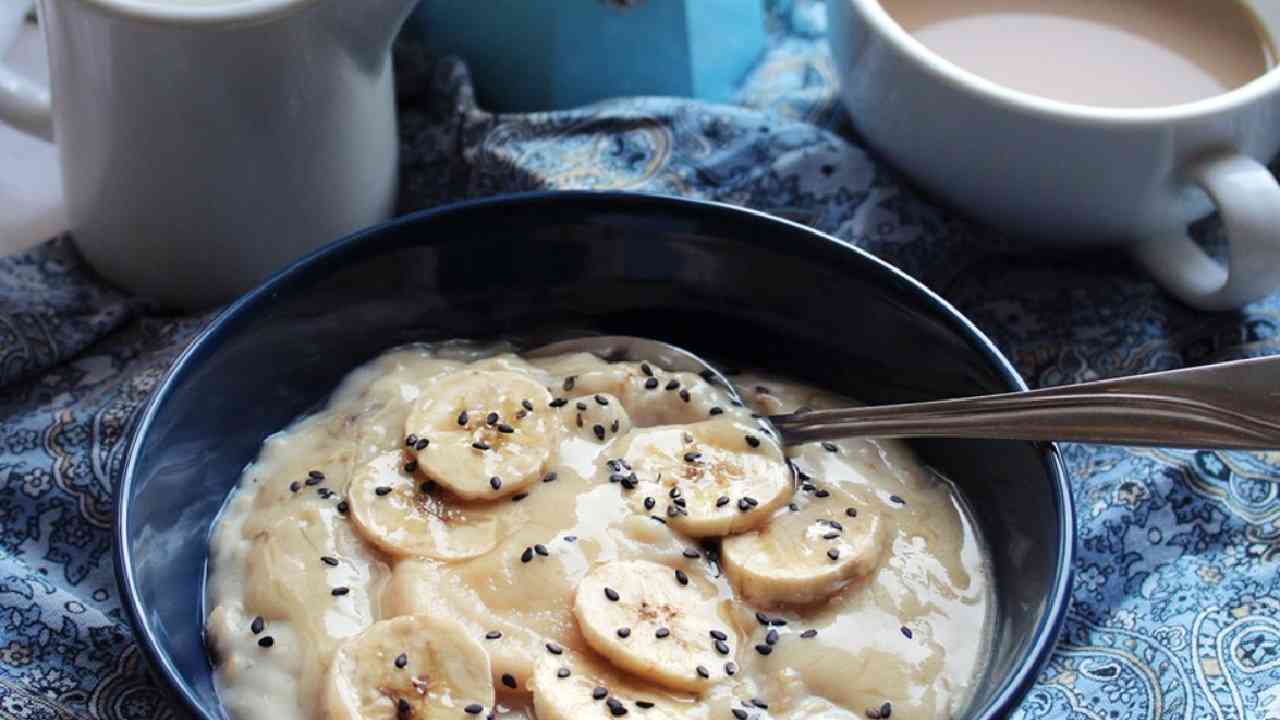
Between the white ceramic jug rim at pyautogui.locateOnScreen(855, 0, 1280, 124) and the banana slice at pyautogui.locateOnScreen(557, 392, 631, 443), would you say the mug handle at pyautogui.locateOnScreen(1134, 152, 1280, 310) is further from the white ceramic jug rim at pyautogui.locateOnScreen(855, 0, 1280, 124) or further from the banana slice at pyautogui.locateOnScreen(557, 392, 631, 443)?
the banana slice at pyautogui.locateOnScreen(557, 392, 631, 443)

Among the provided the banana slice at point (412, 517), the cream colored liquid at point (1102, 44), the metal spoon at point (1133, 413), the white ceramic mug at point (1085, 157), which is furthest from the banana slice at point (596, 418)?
the cream colored liquid at point (1102, 44)

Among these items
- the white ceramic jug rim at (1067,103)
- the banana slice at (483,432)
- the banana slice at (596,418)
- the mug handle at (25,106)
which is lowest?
the banana slice at (596,418)

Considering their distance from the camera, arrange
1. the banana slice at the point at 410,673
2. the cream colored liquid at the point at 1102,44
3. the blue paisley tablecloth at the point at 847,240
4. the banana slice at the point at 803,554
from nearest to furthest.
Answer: the banana slice at the point at 410,673 → the banana slice at the point at 803,554 → the blue paisley tablecloth at the point at 847,240 → the cream colored liquid at the point at 1102,44

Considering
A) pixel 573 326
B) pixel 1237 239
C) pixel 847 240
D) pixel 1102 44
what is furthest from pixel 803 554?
pixel 1102 44

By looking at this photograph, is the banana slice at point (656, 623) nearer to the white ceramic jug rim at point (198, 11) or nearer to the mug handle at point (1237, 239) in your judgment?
the white ceramic jug rim at point (198, 11)

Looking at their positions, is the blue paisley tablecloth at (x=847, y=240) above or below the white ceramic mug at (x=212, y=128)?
below

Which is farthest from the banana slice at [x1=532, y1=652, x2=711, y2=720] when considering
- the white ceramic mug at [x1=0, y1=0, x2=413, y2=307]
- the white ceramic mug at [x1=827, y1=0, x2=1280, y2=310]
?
the white ceramic mug at [x1=827, y1=0, x2=1280, y2=310]
